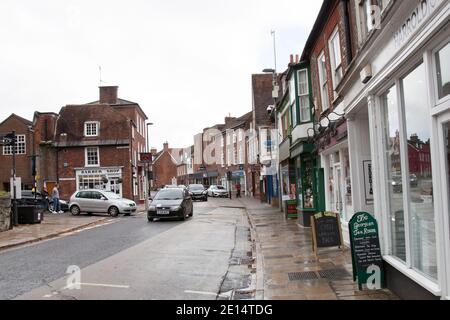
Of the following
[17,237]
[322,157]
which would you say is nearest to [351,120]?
[322,157]

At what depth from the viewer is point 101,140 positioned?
42.0 metres

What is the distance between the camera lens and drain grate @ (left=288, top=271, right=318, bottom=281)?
27.4 feet

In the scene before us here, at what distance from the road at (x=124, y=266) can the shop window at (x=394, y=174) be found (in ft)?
9.40

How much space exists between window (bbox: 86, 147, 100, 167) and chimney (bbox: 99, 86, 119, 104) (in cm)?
831

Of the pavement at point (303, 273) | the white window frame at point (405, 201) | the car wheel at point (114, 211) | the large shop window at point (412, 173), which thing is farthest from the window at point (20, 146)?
the large shop window at point (412, 173)

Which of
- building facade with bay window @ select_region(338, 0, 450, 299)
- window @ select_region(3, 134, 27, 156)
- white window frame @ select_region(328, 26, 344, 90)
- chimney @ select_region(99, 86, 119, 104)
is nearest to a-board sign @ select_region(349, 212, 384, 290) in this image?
building facade with bay window @ select_region(338, 0, 450, 299)

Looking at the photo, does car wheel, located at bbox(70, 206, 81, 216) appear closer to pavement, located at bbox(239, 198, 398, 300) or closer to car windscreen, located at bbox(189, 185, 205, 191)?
pavement, located at bbox(239, 198, 398, 300)

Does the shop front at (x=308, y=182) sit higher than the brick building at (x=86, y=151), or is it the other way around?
the brick building at (x=86, y=151)

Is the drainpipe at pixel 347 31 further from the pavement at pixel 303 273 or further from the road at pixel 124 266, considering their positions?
the road at pixel 124 266

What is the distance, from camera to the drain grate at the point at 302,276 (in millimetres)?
8356

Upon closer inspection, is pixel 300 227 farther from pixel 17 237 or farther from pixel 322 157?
pixel 17 237

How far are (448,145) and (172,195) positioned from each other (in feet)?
62.4

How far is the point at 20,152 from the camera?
40.8 metres

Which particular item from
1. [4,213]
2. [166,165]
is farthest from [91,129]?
[166,165]
